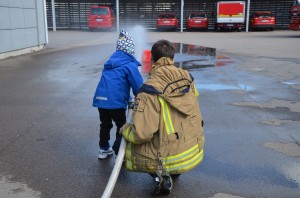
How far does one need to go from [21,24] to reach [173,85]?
12663 mm

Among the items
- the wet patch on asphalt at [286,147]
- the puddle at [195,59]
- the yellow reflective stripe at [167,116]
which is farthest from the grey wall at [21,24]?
the yellow reflective stripe at [167,116]

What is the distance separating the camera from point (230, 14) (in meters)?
31.5

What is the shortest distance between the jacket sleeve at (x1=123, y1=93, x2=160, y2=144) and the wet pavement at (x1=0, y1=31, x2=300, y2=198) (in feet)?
2.66

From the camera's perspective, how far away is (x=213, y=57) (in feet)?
46.2

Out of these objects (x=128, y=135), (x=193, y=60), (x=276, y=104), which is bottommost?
(x=276, y=104)

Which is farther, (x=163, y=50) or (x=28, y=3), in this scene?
(x=28, y=3)

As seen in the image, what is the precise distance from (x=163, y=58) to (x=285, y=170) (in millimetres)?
2028

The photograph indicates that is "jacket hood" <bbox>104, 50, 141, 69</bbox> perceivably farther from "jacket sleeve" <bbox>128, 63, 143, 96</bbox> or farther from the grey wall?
the grey wall

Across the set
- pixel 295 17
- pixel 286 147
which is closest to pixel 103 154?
pixel 286 147

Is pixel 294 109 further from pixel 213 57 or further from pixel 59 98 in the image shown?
pixel 213 57

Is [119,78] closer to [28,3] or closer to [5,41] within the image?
[5,41]

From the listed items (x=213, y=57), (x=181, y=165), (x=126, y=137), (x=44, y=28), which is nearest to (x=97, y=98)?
(x=126, y=137)

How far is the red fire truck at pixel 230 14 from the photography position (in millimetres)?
31141

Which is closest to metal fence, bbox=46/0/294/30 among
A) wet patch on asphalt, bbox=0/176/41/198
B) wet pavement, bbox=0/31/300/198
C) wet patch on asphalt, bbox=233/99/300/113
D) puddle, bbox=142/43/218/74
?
puddle, bbox=142/43/218/74
